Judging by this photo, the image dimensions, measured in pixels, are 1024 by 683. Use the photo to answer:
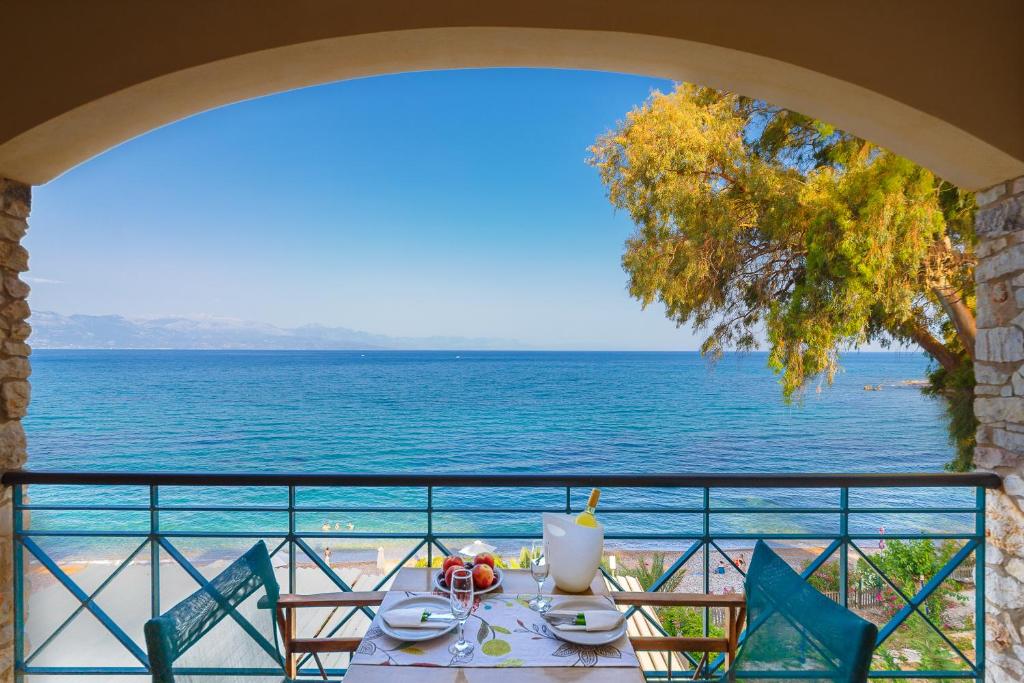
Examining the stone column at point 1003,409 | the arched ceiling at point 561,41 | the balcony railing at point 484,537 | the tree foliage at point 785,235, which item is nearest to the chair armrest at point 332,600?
the balcony railing at point 484,537

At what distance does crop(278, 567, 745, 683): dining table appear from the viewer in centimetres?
Answer: 117

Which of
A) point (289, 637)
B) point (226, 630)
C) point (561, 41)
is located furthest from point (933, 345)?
point (226, 630)

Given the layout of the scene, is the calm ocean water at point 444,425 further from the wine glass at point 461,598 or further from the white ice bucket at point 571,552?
the wine glass at point 461,598

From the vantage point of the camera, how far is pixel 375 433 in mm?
24094

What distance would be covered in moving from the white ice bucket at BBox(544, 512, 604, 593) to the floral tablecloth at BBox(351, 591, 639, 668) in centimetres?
17

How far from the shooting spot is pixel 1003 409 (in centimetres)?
210

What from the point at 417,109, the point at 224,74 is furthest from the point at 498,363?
the point at 224,74

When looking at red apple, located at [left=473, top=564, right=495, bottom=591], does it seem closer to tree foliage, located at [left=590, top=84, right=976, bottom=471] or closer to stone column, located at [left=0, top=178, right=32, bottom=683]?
stone column, located at [left=0, top=178, right=32, bottom=683]

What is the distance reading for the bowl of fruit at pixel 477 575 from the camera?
5.19 ft

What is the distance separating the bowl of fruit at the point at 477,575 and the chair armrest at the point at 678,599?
0.35m

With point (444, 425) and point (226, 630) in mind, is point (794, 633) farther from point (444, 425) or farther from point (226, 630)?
point (444, 425)

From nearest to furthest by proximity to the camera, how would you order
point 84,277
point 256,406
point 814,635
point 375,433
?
point 814,635 → point 375,433 → point 256,406 → point 84,277

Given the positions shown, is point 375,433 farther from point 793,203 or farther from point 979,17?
point 979,17

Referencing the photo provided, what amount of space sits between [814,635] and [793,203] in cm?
566
